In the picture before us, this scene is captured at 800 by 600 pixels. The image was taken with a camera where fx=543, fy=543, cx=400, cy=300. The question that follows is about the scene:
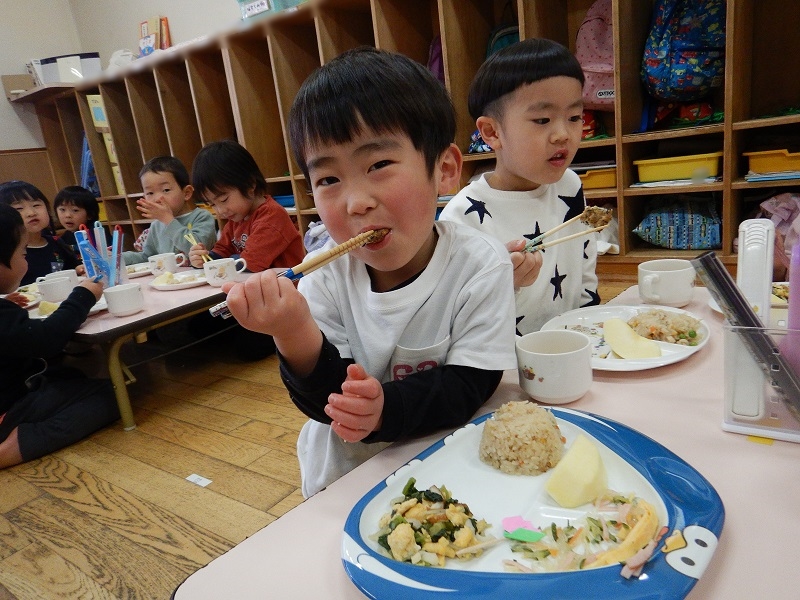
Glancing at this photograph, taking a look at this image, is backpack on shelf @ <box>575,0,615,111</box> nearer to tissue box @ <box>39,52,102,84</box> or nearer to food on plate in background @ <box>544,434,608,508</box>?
food on plate in background @ <box>544,434,608,508</box>

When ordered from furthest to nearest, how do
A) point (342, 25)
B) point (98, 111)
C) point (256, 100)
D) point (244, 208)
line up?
point (98, 111), point (256, 100), point (342, 25), point (244, 208)

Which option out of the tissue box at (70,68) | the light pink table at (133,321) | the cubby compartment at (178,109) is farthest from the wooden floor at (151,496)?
the tissue box at (70,68)

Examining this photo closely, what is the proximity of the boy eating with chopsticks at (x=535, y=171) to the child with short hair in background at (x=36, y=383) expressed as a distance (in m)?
1.25

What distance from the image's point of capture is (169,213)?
2811mm

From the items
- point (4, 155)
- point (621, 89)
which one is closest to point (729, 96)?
point (621, 89)

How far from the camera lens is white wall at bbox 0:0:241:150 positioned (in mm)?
4652

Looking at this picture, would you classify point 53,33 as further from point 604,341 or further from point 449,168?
point 604,341

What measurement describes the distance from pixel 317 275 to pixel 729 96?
2166 millimetres

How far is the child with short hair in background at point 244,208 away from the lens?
7.90 ft

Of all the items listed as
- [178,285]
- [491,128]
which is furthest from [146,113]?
[491,128]

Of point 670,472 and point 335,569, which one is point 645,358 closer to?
point 670,472

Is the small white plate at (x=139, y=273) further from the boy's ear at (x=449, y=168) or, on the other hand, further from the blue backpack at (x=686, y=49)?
the blue backpack at (x=686, y=49)

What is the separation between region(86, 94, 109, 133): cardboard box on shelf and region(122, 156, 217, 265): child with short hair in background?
231 cm

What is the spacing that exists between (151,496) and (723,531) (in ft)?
4.89
